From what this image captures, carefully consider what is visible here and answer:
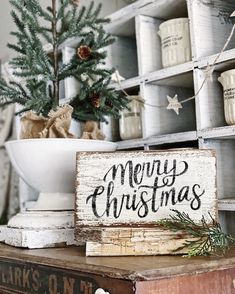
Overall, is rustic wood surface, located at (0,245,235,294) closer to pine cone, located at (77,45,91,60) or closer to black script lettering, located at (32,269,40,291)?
black script lettering, located at (32,269,40,291)

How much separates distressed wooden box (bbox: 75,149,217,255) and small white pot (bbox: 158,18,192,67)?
46cm

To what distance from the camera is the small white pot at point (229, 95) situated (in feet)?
3.91

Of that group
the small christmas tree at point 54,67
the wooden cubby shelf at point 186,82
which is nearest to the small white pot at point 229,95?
the wooden cubby shelf at point 186,82

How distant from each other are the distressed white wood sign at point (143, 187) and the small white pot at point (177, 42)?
45 centimetres

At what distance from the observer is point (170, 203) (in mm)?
935

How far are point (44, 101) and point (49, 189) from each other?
0.22 meters

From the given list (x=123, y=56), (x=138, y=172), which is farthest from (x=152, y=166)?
(x=123, y=56)

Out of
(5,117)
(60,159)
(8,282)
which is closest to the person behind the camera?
(8,282)

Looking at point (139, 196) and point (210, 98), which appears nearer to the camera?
point (139, 196)

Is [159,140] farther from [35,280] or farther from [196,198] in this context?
[35,280]

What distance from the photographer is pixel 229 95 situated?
1.21 metres

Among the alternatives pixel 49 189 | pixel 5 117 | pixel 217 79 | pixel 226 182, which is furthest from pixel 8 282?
pixel 5 117

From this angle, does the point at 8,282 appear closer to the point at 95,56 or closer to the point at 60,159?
the point at 60,159

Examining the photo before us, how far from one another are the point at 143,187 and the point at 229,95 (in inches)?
15.6
